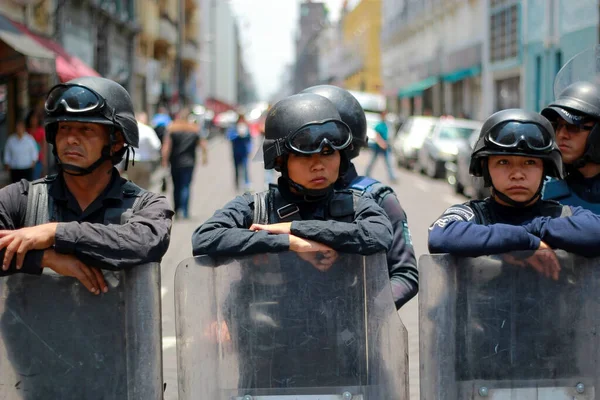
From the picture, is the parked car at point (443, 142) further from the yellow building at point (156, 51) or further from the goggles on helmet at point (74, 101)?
the goggles on helmet at point (74, 101)

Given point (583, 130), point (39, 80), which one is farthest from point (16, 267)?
point (39, 80)

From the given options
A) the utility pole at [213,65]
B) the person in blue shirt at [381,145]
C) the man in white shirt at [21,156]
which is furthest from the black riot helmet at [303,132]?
the utility pole at [213,65]

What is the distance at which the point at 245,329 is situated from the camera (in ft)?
9.66

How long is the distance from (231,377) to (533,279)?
1003mm

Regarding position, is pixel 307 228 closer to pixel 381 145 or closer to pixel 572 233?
pixel 572 233

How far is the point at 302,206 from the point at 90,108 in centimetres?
82

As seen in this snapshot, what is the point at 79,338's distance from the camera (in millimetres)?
2971

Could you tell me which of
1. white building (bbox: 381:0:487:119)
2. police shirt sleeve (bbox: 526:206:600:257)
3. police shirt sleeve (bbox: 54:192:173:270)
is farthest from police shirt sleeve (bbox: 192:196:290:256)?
white building (bbox: 381:0:487:119)

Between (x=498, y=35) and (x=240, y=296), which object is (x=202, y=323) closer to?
(x=240, y=296)

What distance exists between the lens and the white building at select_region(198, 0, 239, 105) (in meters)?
97.1

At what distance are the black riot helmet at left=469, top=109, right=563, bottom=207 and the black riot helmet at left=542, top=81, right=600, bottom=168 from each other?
2.25ft

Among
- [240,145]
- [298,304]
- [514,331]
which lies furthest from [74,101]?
[240,145]

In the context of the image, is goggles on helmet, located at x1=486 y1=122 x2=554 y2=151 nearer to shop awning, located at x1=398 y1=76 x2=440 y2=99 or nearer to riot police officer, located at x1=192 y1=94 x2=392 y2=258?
riot police officer, located at x1=192 y1=94 x2=392 y2=258

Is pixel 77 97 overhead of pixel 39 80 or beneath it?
beneath
